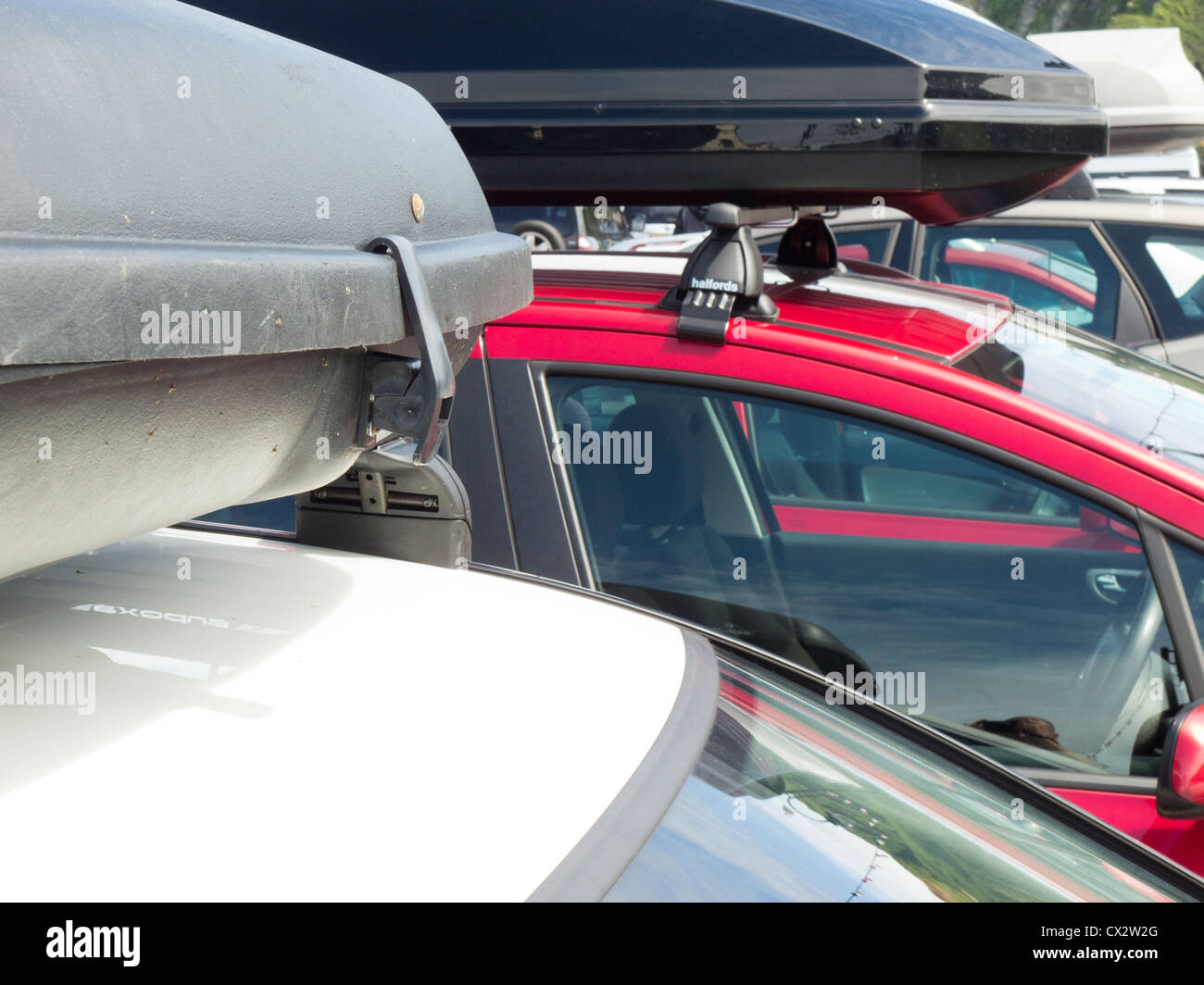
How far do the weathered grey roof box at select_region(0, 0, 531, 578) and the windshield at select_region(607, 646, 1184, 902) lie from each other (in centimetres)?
43

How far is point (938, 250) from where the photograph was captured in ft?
21.1

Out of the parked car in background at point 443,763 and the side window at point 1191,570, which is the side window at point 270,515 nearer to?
the parked car in background at point 443,763

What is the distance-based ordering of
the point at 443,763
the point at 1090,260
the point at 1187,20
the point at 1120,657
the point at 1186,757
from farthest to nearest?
the point at 1187,20, the point at 1090,260, the point at 1120,657, the point at 1186,757, the point at 443,763

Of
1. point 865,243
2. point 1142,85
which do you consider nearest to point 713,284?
point 865,243

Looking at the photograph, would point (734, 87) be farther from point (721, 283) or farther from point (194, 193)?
point (194, 193)

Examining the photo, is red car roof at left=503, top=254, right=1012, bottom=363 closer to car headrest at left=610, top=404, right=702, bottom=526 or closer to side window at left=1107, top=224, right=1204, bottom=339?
car headrest at left=610, top=404, right=702, bottom=526

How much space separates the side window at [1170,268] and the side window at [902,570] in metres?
3.89

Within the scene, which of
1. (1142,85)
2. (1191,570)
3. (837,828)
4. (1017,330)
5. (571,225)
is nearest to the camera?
(837,828)

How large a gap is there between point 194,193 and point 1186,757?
1.52 m

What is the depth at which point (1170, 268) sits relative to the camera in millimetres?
5996

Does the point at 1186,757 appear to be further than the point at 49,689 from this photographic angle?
Yes
